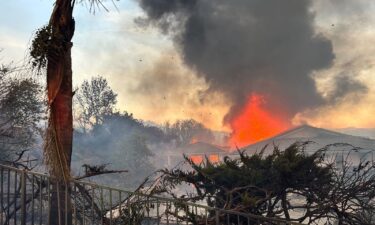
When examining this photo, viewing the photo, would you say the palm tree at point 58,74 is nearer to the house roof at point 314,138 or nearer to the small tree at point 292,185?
the small tree at point 292,185

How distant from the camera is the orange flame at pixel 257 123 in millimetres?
52969

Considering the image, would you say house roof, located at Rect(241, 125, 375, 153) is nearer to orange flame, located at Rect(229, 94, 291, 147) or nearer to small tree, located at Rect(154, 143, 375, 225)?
orange flame, located at Rect(229, 94, 291, 147)

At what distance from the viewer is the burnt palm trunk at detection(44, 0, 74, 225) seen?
16.3 ft

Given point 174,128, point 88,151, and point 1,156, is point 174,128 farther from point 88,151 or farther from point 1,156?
point 1,156

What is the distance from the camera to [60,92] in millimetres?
5223

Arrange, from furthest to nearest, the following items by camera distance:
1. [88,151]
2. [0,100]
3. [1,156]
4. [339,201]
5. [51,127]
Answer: [88,151] → [1,156] → [0,100] → [339,201] → [51,127]

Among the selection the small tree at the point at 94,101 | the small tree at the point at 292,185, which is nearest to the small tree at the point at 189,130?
the small tree at the point at 94,101

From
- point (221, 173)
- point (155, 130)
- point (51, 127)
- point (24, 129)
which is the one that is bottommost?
point (221, 173)

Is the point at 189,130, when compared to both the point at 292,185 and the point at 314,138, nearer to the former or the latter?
the point at 314,138

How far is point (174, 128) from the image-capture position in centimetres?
8644

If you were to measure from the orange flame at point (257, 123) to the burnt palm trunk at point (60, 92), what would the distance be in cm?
4838

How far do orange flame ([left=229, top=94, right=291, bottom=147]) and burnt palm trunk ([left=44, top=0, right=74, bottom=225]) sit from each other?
1905 inches

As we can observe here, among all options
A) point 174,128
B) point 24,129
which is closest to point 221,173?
point 24,129

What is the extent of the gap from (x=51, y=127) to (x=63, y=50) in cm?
112
